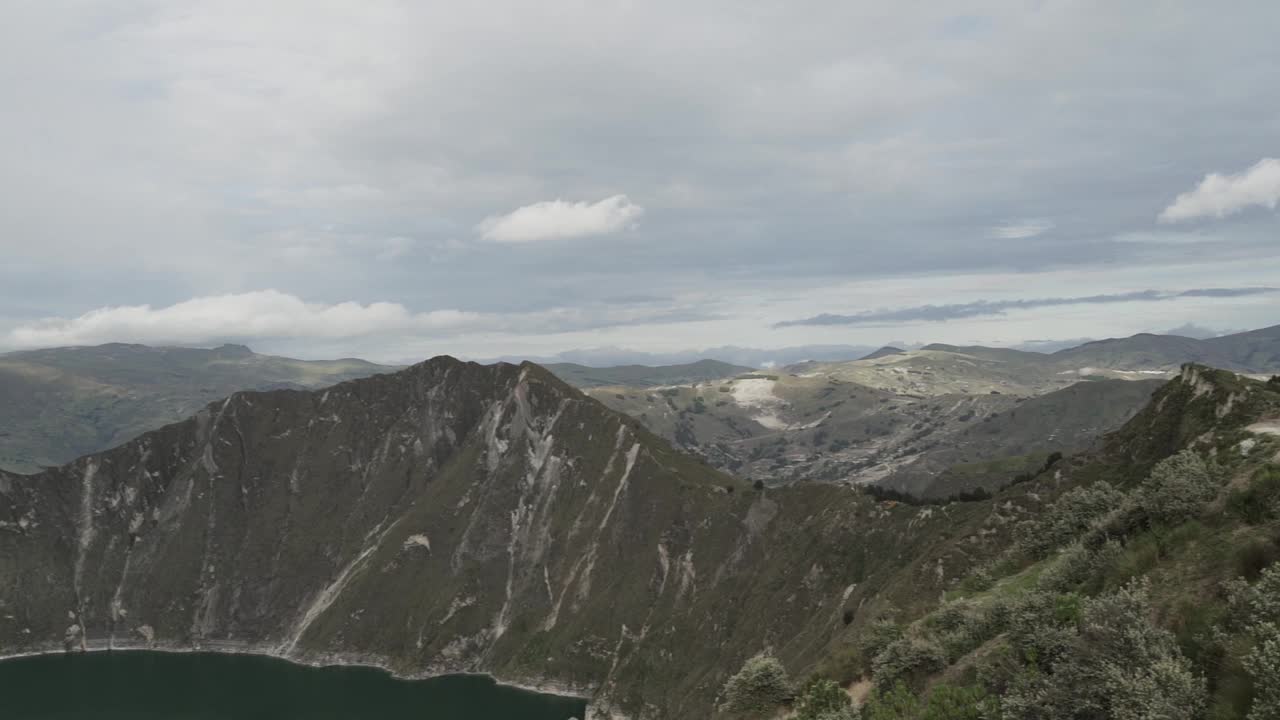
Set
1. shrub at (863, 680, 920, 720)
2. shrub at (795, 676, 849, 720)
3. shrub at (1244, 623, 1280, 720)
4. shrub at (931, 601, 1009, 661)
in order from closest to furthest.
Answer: shrub at (1244, 623, 1280, 720) < shrub at (863, 680, 920, 720) < shrub at (931, 601, 1009, 661) < shrub at (795, 676, 849, 720)

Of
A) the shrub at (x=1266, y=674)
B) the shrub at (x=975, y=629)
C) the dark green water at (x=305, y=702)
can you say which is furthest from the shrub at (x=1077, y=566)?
the dark green water at (x=305, y=702)

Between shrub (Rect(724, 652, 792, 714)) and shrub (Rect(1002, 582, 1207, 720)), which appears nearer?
shrub (Rect(1002, 582, 1207, 720))

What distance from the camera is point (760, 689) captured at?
5503 centimetres

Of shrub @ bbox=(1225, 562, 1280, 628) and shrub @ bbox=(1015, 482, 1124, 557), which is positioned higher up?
shrub @ bbox=(1225, 562, 1280, 628)

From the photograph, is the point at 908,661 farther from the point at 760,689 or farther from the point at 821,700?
the point at 760,689

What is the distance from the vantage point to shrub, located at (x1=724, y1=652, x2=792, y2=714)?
178 ft

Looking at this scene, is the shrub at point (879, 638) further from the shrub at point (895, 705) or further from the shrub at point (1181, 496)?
the shrub at point (1181, 496)

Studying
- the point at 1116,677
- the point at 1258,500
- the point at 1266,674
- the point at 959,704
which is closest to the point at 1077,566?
the point at 1258,500

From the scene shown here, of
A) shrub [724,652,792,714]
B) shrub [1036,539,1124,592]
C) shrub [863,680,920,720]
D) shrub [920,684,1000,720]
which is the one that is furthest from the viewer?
shrub [724,652,792,714]

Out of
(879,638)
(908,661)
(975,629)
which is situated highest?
(975,629)

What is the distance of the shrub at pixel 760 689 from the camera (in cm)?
5416

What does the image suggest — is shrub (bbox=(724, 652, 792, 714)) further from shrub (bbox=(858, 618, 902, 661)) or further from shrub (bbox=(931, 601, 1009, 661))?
shrub (bbox=(931, 601, 1009, 661))

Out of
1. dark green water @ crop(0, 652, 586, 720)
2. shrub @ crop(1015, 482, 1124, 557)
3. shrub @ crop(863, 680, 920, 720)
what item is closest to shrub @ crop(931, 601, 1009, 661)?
shrub @ crop(863, 680, 920, 720)

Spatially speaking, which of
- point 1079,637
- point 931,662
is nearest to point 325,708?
point 931,662
